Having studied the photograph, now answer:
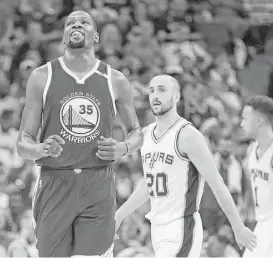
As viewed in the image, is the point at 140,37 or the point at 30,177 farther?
the point at 140,37

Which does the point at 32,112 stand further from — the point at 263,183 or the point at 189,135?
the point at 263,183

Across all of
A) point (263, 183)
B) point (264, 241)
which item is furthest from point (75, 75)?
point (264, 241)

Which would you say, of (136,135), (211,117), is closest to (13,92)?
(211,117)

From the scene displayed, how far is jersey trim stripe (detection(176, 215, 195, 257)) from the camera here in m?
5.01

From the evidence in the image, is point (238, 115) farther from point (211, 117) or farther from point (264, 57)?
point (264, 57)

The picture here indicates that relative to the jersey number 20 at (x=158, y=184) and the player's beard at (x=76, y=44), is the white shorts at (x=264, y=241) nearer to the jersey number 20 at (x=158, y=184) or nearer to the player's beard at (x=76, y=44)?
the jersey number 20 at (x=158, y=184)

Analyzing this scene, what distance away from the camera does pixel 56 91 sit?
13.2ft

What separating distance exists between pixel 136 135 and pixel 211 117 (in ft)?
17.6

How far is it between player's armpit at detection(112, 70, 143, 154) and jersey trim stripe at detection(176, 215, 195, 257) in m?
1.09

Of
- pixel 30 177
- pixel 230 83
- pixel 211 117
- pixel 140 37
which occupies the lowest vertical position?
pixel 30 177

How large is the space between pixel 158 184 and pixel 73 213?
138 centimetres

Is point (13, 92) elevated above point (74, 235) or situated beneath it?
elevated above

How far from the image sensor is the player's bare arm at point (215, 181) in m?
4.95

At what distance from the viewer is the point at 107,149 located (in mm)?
3891
